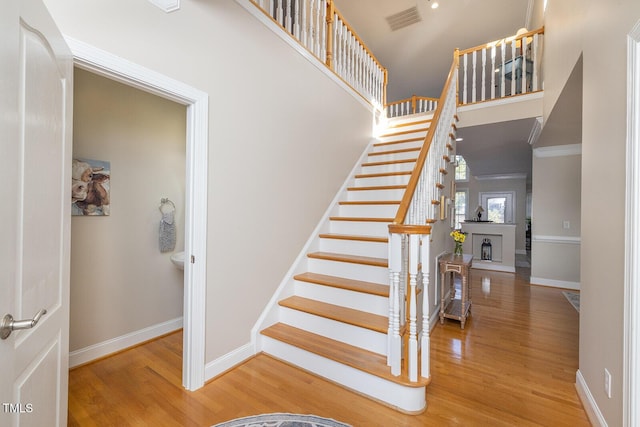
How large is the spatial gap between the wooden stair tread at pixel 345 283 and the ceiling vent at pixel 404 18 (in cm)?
527

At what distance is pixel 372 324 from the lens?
208 centimetres

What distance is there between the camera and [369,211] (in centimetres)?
338

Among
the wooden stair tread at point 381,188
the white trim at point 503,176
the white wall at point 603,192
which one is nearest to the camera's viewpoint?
the white wall at point 603,192

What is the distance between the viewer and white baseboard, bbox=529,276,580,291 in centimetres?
454

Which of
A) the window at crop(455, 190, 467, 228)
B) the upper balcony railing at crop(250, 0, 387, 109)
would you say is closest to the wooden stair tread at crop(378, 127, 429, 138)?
the upper balcony railing at crop(250, 0, 387, 109)

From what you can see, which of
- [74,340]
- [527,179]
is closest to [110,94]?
[74,340]

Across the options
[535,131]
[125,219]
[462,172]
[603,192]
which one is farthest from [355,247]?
[462,172]

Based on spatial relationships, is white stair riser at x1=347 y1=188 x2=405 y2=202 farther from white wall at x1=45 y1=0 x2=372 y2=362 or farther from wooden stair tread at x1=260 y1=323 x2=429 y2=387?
wooden stair tread at x1=260 y1=323 x2=429 y2=387

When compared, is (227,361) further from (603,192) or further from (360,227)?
(603,192)

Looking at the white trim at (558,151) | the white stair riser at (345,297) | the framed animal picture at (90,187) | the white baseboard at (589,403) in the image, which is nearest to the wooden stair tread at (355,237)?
the white stair riser at (345,297)

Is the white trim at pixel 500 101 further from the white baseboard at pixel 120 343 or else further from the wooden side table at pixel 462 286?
the white baseboard at pixel 120 343

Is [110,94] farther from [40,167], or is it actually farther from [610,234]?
[610,234]

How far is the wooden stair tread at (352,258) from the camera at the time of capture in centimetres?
253

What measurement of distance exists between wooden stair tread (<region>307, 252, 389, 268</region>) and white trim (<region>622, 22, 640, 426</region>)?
1.45 m
